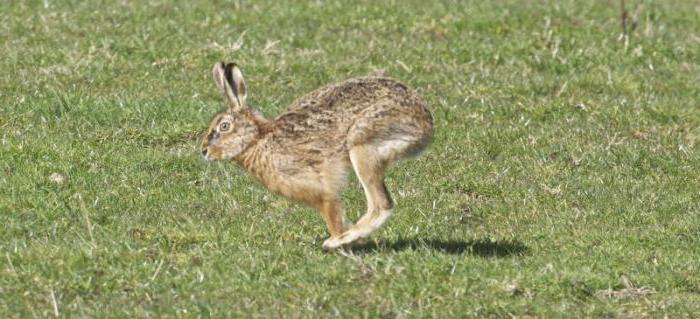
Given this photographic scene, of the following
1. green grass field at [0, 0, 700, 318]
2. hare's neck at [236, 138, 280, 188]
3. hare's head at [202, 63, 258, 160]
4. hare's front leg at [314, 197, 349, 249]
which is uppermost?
hare's head at [202, 63, 258, 160]

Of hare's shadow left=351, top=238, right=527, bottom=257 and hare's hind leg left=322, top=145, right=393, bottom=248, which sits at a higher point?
hare's hind leg left=322, top=145, right=393, bottom=248

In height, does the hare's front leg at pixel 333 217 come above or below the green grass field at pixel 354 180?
above

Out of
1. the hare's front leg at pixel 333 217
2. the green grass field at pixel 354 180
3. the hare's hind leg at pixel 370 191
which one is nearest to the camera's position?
the green grass field at pixel 354 180

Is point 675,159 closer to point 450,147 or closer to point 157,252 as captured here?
point 450,147

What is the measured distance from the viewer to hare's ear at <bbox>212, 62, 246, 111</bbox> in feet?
33.1

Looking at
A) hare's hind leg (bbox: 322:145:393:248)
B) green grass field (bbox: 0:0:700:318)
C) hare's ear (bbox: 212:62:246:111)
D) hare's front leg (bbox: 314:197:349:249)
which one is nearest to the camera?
green grass field (bbox: 0:0:700:318)

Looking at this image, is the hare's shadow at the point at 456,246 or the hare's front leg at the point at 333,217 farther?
the hare's shadow at the point at 456,246

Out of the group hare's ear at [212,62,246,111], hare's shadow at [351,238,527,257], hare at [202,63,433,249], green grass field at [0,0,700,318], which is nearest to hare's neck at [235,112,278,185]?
hare at [202,63,433,249]

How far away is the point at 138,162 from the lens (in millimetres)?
12250

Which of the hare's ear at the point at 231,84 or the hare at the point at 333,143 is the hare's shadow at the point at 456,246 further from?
the hare's ear at the point at 231,84

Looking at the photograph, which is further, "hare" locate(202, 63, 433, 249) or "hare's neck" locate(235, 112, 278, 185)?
"hare's neck" locate(235, 112, 278, 185)

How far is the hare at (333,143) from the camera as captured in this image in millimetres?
9852

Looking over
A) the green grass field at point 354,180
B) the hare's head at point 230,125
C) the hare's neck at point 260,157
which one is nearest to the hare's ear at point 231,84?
the hare's head at point 230,125

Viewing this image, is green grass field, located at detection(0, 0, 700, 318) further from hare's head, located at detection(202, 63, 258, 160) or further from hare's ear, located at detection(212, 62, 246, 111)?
hare's ear, located at detection(212, 62, 246, 111)
